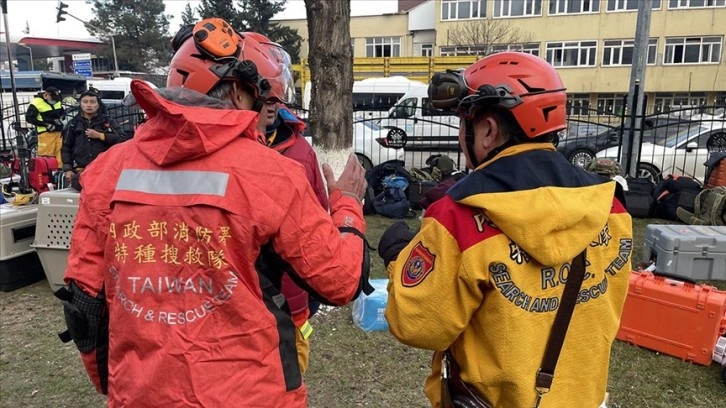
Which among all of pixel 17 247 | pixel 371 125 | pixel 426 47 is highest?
pixel 426 47

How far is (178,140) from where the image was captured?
4.55 ft

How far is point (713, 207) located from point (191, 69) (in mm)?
7268

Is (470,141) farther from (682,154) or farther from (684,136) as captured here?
(684,136)

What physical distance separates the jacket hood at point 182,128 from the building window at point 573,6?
1617 inches

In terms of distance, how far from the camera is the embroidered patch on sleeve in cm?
159

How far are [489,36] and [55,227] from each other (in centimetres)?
3600

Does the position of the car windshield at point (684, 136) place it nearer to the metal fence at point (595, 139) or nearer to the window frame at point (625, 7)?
the metal fence at point (595, 139)

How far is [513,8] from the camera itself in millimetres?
39031

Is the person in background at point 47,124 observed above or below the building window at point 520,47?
below

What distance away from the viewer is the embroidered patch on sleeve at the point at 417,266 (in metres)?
1.59

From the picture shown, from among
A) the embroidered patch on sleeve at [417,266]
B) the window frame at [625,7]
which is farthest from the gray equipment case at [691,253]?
the window frame at [625,7]

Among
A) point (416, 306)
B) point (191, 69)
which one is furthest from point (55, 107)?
point (416, 306)

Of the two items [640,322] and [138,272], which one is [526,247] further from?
[640,322]

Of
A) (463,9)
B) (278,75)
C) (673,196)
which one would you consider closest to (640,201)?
(673,196)
